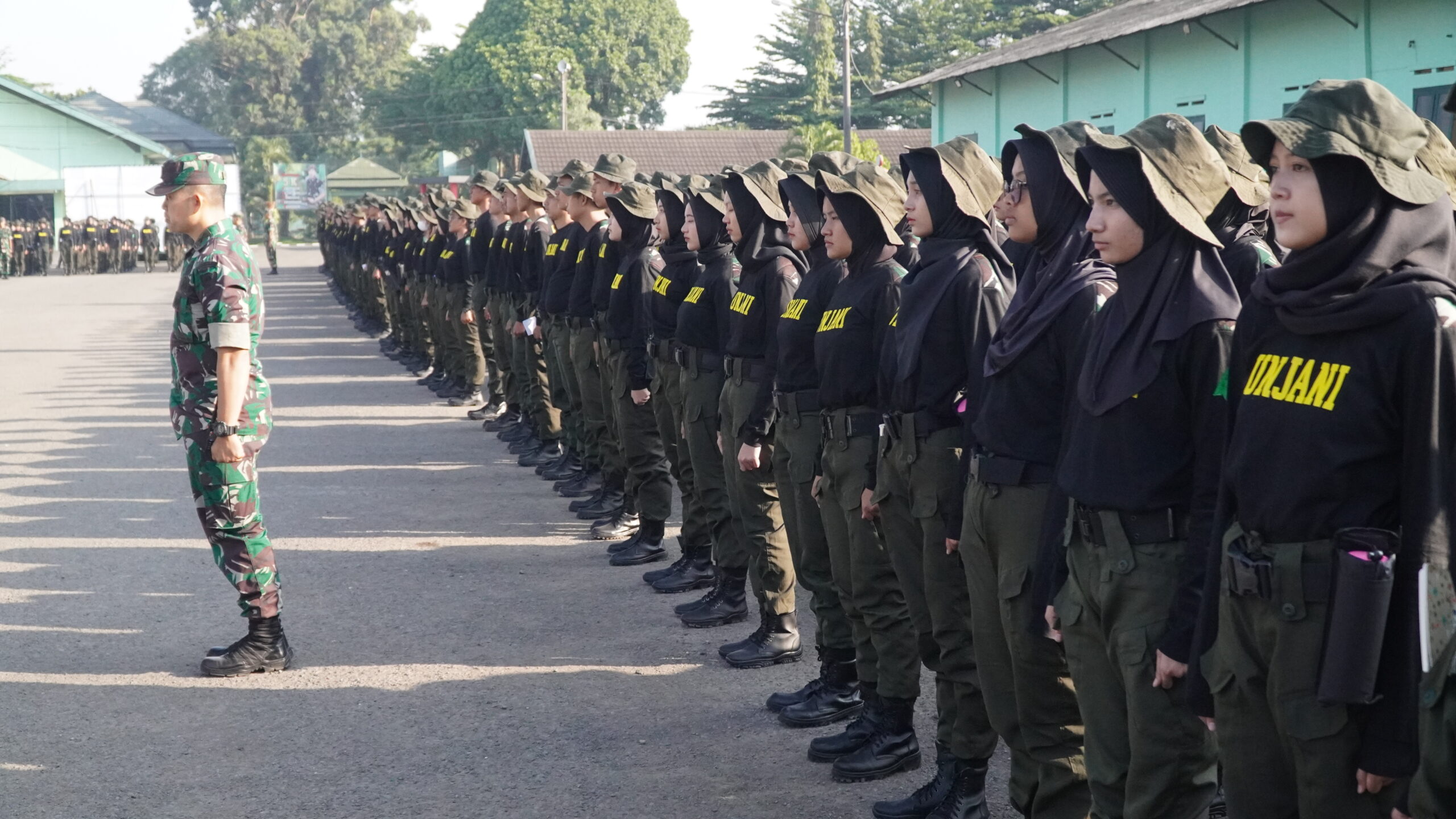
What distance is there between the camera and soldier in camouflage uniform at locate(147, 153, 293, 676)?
5.99 m

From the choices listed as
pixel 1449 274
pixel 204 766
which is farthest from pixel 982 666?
pixel 204 766

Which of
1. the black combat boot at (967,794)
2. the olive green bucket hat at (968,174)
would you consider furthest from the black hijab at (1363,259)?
the black combat boot at (967,794)

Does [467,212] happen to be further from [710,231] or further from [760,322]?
[760,322]

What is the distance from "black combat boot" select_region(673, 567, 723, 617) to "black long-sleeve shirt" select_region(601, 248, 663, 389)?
1.56 meters

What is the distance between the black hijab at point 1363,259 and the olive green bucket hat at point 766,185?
3414 millimetres

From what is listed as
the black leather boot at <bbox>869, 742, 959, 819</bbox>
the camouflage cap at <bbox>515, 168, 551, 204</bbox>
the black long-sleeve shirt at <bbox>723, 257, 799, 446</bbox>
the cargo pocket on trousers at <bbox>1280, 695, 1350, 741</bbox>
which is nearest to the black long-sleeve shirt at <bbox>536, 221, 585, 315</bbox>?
the camouflage cap at <bbox>515, 168, 551, 204</bbox>

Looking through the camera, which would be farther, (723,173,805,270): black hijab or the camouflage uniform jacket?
(723,173,805,270): black hijab

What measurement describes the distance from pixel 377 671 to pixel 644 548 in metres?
2.35

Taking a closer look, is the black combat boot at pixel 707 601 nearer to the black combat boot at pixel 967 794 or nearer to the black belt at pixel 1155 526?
the black combat boot at pixel 967 794

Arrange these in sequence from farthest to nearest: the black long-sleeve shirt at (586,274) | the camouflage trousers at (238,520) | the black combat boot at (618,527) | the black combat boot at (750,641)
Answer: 1. the black long-sleeve shirt at (586,274)
2. the black combat boot at (618,527)
3. the black combat boot at (750,641)
4. the camouflage trousers at (238,520)

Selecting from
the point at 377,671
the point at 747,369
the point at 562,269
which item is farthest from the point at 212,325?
the point at 562,269

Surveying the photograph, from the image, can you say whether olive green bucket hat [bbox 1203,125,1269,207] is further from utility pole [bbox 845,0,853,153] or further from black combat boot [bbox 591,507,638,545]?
utility pole [bbox 845,0,853,153]

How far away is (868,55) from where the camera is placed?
2462 inches

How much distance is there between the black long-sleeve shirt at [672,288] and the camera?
782cm
